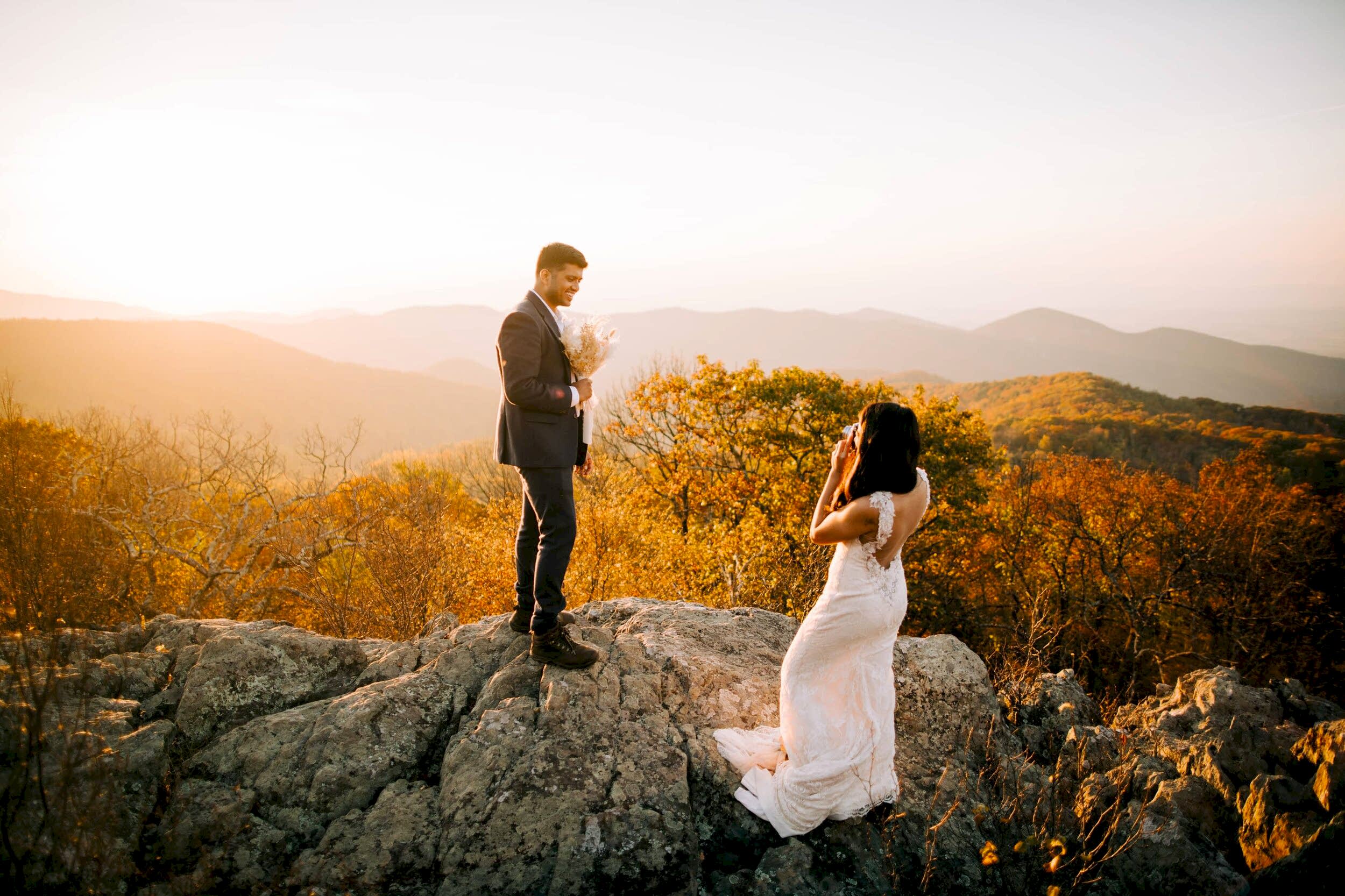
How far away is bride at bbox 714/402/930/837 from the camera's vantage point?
3.67 m

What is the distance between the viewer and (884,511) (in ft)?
12.1

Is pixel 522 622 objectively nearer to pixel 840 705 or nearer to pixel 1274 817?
pixel 840 705

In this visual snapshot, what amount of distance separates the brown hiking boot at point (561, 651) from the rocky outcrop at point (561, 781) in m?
0.09

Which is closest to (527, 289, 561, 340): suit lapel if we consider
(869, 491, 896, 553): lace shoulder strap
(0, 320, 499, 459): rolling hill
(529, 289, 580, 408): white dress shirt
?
(529, 289, 580, 408): white dress shirt

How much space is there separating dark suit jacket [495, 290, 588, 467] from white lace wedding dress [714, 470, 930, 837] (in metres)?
2.12

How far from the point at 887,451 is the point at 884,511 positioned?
37 cm

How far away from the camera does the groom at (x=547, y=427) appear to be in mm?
4293

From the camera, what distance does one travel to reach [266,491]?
17.5 m

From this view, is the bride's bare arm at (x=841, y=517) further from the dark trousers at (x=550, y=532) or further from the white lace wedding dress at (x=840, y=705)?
the dark trousers at (x=550, y=532)

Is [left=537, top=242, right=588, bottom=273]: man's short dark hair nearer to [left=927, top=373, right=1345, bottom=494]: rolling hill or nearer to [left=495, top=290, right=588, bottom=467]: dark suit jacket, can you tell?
[left=495, top=290, right=588, bottom=467]: dark suit jacket

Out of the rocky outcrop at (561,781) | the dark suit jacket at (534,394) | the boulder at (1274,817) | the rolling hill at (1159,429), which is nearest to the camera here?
the rocky outcrop at (561,781)

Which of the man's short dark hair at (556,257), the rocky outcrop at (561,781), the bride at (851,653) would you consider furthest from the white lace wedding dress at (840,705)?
the man's short dark hair at (556,257)

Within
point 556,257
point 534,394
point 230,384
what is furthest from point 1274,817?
point 230,384

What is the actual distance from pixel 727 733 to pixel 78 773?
3777 mm
